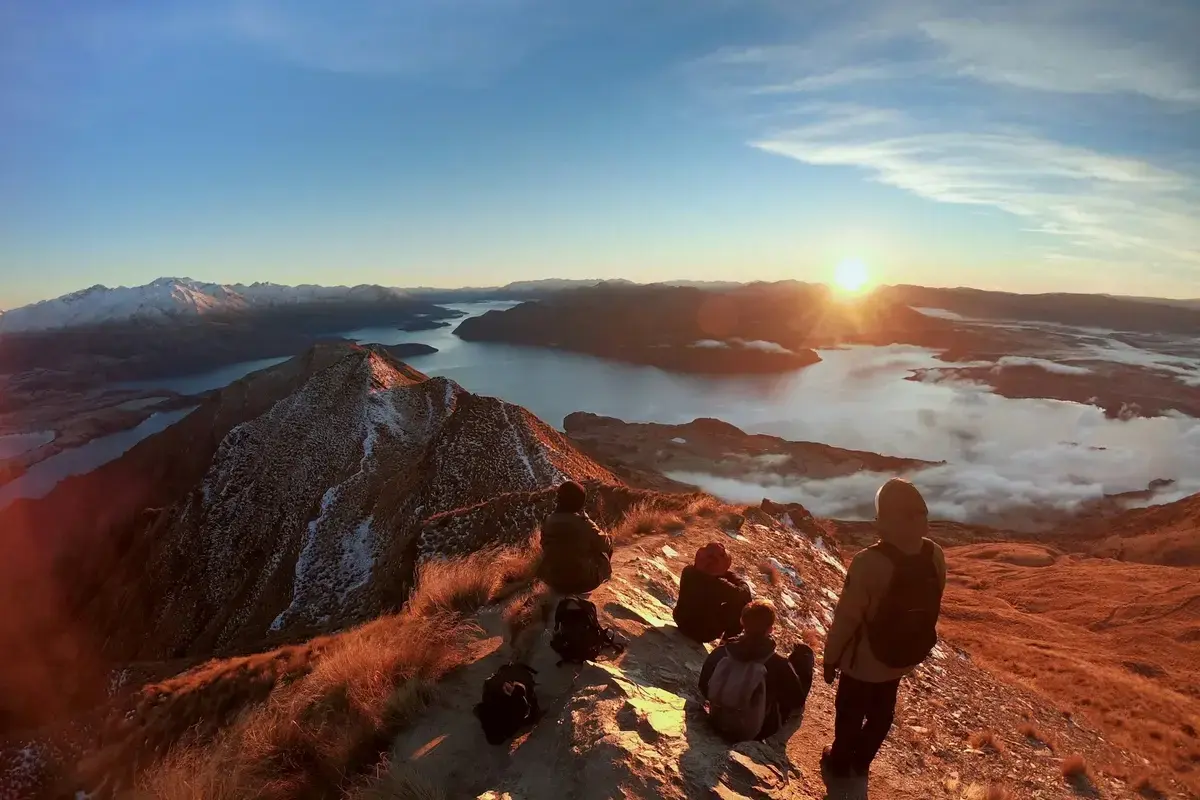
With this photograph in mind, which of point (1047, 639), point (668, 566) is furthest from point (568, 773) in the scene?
point (1047, 639)

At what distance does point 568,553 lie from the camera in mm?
6461

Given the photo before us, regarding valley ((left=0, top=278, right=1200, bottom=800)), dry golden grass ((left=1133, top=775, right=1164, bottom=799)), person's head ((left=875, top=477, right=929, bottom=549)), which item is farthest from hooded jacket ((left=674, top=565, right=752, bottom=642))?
dry golden grass ((left=1133, top=775, right=1164, bottom=799))

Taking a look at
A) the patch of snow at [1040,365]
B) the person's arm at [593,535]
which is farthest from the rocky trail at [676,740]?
the patch of snow at [1040,365]

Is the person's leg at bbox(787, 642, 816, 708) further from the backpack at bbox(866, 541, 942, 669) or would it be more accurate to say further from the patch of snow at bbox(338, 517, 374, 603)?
the patch of snow at bbox(338, 517, 374, 603)

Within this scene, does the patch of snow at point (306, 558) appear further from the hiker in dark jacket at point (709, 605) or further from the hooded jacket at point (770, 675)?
the hooded jacket at point (770, 675)

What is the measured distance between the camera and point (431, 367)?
169 m

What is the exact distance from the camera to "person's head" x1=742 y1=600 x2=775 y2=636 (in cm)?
435

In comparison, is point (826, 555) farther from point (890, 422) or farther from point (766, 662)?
point (890, 422)

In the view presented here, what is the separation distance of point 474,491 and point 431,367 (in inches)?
5993

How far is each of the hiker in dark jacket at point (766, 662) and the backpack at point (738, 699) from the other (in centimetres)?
9

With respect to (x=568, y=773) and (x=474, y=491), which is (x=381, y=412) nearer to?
(x=474, y=491)

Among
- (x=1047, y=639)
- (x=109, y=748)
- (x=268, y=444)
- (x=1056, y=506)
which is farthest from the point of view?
(x=1056, y=506)

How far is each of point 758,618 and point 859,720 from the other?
39.6 inches

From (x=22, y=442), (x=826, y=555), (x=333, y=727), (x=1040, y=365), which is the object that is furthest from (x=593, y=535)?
(x=1040, y=365)
